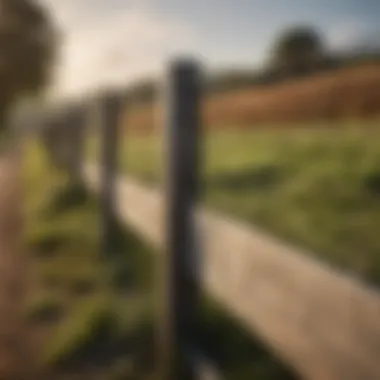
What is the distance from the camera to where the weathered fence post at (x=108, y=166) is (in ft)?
3.76

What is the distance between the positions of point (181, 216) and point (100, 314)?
0.23 meters

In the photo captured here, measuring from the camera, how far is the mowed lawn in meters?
0.55

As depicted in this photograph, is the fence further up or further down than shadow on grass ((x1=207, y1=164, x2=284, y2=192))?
further down

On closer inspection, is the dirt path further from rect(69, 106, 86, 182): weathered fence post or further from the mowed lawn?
the mowed lawn

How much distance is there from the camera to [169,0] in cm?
86

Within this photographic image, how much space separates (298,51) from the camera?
2.18ft

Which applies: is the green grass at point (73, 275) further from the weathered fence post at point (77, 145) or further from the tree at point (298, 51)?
the tree at point (298, 51)

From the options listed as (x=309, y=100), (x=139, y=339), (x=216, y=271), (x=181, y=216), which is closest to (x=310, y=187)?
(x=309, y=100)

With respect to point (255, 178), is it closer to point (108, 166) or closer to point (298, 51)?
point (298, 51)

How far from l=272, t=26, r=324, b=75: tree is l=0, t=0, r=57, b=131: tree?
1.44ft

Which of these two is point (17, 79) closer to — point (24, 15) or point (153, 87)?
point (24, 15)

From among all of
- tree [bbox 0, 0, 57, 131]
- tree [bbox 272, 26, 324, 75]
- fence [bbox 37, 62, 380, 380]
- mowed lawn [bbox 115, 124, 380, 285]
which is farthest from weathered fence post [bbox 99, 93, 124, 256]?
tree [bbox 272, 26, 324, 75]

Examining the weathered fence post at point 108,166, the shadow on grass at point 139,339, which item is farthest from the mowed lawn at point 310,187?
the weathered fence post at point 108,166

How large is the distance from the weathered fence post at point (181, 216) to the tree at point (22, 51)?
0.21 metres
